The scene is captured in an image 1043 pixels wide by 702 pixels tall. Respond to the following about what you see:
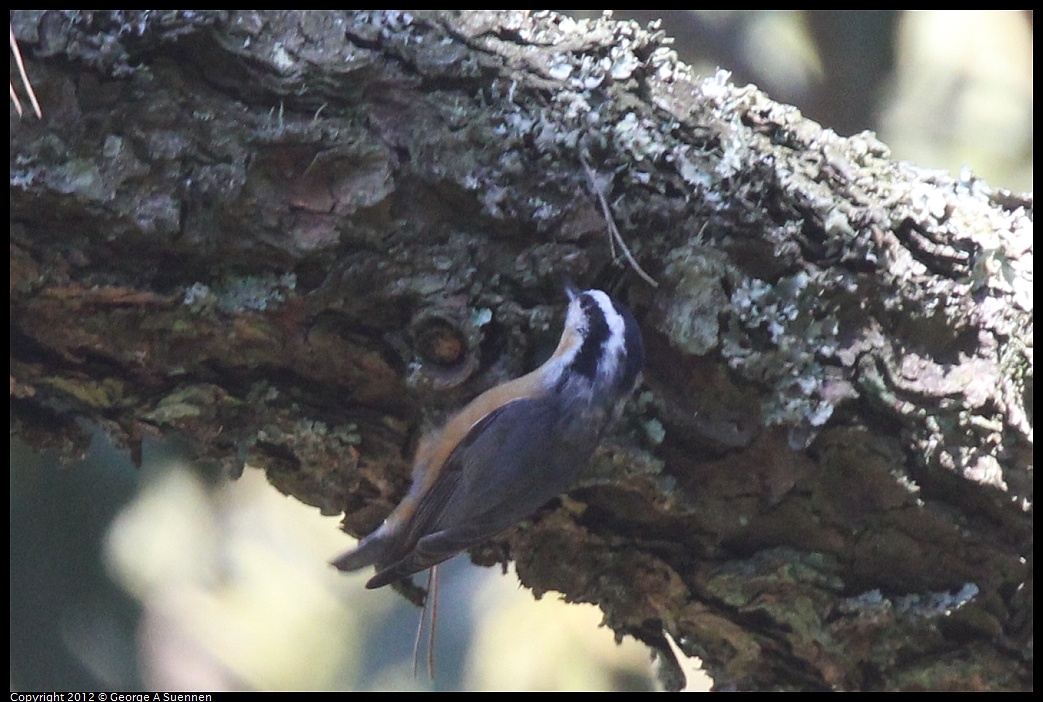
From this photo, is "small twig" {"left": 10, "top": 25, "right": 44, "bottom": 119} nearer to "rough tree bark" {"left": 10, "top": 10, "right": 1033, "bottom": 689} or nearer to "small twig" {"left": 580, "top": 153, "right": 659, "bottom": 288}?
"rough tree bark" {"left": 10, "top": 10, "right": 1033, "bottom": 689}

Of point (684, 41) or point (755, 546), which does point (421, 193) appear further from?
point (684, 41)

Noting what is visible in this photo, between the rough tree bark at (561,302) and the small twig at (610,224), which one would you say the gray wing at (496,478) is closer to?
the rough tree bark at (561,302)

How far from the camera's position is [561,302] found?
1372 millimetres

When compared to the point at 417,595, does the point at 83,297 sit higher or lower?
higher

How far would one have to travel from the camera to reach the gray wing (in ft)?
4.47

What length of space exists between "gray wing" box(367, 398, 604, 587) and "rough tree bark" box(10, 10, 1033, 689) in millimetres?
86

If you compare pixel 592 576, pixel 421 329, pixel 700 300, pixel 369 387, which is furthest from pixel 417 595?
pixel 700 300

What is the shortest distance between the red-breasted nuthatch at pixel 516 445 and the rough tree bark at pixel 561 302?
0.05 metres

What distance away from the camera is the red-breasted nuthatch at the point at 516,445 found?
136 cm

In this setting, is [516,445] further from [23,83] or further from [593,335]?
[23,83]

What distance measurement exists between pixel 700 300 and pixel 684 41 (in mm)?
1089

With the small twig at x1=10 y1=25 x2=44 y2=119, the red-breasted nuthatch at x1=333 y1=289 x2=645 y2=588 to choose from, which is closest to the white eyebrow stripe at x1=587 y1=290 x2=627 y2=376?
the red-breasted nuthatch at x1=333 y1=289 x2=645 y2=588

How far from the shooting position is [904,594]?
4.73 ft

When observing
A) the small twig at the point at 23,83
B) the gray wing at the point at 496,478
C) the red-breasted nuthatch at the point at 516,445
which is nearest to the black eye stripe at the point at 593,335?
the red-breasted nuthatch at the point at 516,445
